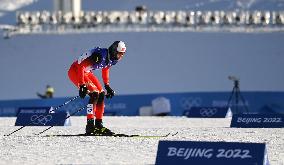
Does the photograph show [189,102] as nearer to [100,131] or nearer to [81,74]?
[100,131]

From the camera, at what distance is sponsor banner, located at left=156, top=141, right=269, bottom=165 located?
9711 millimetres

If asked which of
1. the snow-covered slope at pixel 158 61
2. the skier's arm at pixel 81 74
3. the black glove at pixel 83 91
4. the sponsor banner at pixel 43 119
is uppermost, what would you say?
the skier's arm at pixel 81 74

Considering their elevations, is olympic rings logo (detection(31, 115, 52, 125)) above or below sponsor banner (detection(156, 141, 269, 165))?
below

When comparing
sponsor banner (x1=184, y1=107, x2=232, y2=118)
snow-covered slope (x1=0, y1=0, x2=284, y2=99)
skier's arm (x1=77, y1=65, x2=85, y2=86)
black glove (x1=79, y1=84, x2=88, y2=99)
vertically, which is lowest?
snow-covered slope (x1=0, y1=0, x2=284, y2=99)

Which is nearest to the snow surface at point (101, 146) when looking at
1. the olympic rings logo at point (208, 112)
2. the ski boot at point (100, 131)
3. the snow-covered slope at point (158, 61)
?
the ski boot at point (100, 131)

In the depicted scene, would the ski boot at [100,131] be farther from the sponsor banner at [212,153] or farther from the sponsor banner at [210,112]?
the sponsor banner at [210,112]

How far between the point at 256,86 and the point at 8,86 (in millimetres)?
11947

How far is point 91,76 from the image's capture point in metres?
15.0

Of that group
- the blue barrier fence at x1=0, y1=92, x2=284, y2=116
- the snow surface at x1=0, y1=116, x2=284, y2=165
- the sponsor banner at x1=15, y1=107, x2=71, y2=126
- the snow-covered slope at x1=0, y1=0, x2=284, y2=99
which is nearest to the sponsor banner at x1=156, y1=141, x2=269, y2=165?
the snow surface at x1=0, y1=116, x2=284, y2=165

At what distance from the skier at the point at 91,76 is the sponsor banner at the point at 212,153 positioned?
4549 millimetres

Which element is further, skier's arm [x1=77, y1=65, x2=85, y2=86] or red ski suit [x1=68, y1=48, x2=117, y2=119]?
skier's arm [x1=77, y1=65, x2=85, y2=86]

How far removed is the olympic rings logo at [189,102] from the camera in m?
36.8

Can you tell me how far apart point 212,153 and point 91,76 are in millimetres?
5385

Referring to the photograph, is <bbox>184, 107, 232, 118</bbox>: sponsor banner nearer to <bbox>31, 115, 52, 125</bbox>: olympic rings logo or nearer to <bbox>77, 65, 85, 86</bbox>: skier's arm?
<bbox>31, 115, 52, 125</bbox>: olympic rings logo
